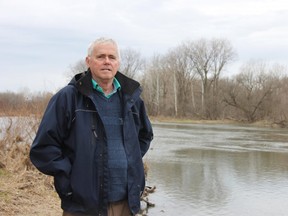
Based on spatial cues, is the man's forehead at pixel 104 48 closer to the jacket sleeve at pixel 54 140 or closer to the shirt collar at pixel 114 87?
the shirt collar at pixel 114 87

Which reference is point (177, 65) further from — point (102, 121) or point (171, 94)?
point (102, 121)

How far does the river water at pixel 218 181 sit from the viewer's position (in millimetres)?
9398

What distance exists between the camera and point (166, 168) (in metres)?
14.2

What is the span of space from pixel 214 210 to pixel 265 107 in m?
41.4

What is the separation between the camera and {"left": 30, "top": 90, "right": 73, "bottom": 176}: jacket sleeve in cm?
238

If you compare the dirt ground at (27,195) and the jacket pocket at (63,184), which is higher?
the jacket pocket at (63,184)

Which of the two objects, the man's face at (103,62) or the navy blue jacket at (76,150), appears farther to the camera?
the man's face at (103,62)

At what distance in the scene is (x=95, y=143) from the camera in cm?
245

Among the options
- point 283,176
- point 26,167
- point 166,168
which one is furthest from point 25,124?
point 283,176

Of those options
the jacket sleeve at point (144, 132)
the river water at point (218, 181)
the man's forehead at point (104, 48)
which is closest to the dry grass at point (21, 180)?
the river water at point (218, 181)

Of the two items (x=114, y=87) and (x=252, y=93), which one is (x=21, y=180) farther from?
(x=252, y=93)

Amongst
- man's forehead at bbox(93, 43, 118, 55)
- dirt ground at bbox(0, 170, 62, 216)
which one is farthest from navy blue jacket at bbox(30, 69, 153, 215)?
dirt ground at bbox(0, 170, 62, 216)

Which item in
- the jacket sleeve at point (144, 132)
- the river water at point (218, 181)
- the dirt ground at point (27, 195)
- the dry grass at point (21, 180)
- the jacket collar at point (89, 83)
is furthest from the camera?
the river water at point (218, 181)

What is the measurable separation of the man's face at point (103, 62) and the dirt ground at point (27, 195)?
333 cm
